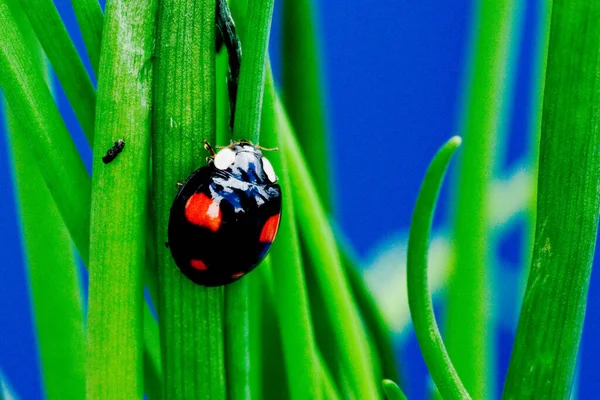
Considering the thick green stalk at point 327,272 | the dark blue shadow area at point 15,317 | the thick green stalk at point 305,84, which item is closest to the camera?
the thick green stalk at point 327,272

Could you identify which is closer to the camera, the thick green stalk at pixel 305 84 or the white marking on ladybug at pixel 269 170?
the white marking on ladybug at pixel 269 170

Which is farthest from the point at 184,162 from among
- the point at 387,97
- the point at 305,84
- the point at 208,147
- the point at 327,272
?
the point at 387,97

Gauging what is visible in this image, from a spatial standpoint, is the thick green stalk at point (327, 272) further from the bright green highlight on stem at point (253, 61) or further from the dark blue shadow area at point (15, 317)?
the dark blue shadow area at point (15, 317)

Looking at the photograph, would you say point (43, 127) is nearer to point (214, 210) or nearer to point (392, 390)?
point (214, 210)

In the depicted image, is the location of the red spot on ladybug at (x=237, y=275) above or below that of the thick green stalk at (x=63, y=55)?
below

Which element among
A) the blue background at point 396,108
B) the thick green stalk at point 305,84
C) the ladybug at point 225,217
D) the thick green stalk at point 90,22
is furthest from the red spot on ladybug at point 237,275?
the blue background at point 396,108

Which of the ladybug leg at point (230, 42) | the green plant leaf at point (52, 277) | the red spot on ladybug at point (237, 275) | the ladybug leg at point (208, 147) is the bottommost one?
the green plant leaf at point (52, 277)

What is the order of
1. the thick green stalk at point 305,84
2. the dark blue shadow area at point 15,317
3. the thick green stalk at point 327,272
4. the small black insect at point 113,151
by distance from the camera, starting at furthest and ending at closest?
the dark blue shadow area at point 15,317
the thick green stalk at point 305,84
the thick green stalk at point 327,272
the small black insect at point 113,151

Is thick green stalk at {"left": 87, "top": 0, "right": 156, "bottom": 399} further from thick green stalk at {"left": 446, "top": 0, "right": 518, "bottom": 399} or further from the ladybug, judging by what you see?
thick green stalk at {"left": 446, "top": 0, "right": 518, "bottom": 399}
